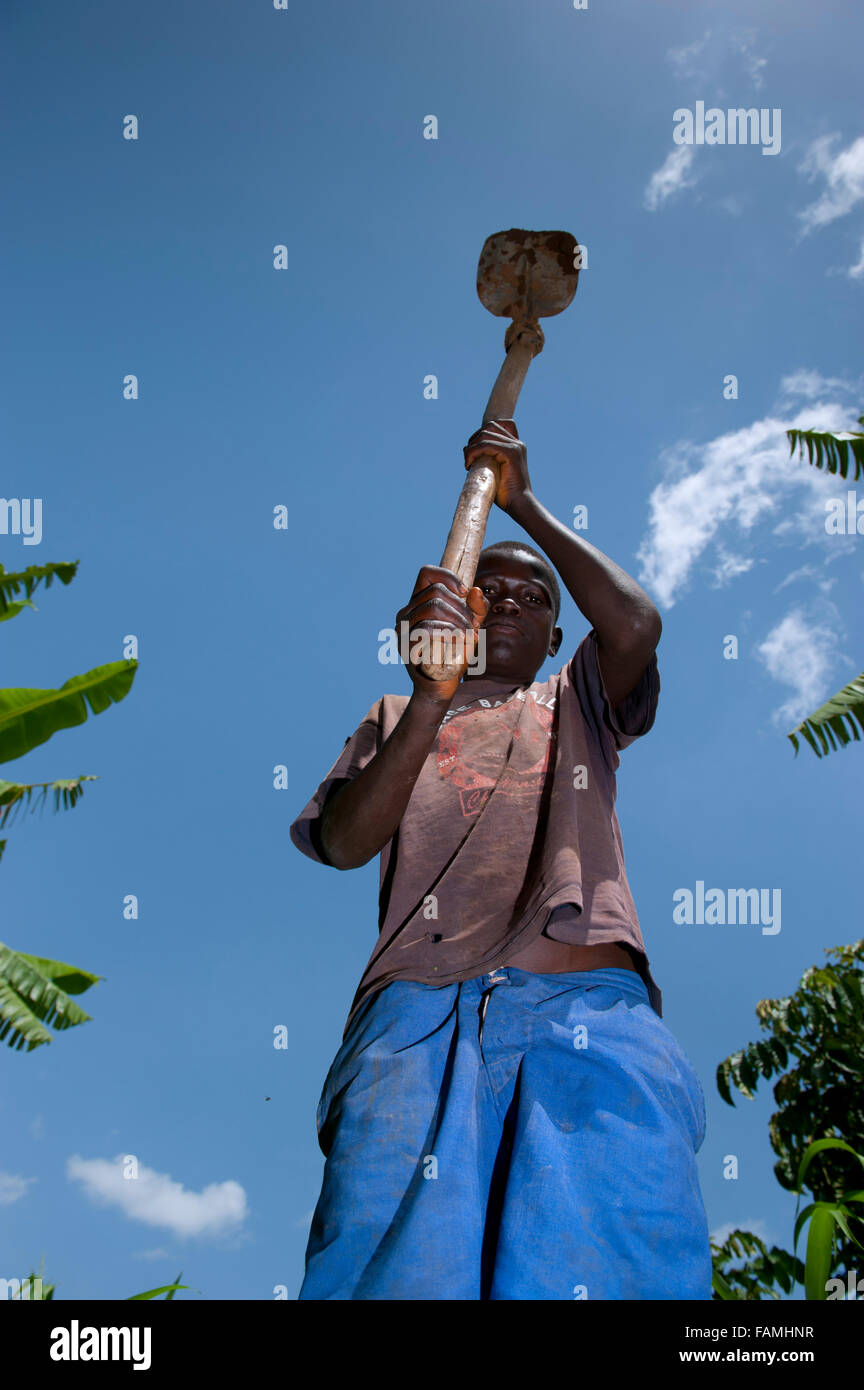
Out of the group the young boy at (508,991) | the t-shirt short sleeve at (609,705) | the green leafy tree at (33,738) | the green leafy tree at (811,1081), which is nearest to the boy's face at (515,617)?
the young boy at (508,991)

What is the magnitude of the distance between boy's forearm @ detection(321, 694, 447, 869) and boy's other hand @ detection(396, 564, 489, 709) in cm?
5

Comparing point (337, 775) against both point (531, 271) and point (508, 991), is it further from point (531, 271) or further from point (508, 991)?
point (531, 271)

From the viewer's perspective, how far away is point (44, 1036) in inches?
246

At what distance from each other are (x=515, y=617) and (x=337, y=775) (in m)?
0.86

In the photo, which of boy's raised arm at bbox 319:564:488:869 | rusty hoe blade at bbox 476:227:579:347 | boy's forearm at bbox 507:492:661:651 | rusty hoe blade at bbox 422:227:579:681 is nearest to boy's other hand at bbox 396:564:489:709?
boy's raised arm at bbox 319:564:488:869

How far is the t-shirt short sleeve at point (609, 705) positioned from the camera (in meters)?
3.24

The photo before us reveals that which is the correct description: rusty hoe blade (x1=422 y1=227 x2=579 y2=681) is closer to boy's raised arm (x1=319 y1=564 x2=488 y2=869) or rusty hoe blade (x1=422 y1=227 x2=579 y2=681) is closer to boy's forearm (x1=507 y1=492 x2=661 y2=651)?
boy's forearm (x1=507 y1=492 x2=661 y2=651)

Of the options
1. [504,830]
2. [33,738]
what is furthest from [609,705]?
[33,738]

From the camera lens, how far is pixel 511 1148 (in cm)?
244

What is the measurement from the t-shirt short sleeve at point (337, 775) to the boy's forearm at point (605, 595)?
79 centimetres

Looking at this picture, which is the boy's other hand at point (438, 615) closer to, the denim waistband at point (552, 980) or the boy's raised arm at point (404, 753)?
the boy's raised arm at point (404, 753)
